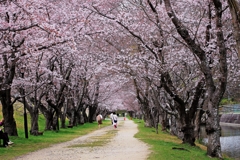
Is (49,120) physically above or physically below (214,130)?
above

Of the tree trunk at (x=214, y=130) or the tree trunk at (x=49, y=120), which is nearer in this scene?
the tree trunk at (x=214, y=130)

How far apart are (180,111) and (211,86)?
4795 mm

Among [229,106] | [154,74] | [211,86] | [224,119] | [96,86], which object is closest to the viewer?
[211,86]

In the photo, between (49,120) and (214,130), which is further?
(49,120)

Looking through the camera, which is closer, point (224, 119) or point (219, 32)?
point (219, 32)

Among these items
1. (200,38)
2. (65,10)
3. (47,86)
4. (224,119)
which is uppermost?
(65,10)

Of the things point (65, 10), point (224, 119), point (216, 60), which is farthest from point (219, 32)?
point (224, 119)

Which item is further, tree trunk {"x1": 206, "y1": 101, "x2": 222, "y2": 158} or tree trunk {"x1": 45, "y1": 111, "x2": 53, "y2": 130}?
tree trunk {"x1": 45, "y1": 111, "x2": 53, "y2": 130}

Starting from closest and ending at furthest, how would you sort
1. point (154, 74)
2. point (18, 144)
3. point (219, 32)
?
point (219, 32), point (18, 144), point (154, 74)

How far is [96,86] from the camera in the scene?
4716 centimetres

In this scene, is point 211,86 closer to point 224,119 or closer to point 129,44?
point 129,44

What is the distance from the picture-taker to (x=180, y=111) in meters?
17.5

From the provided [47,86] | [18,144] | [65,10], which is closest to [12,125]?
[18,144]

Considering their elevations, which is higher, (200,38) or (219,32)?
(200,38)
